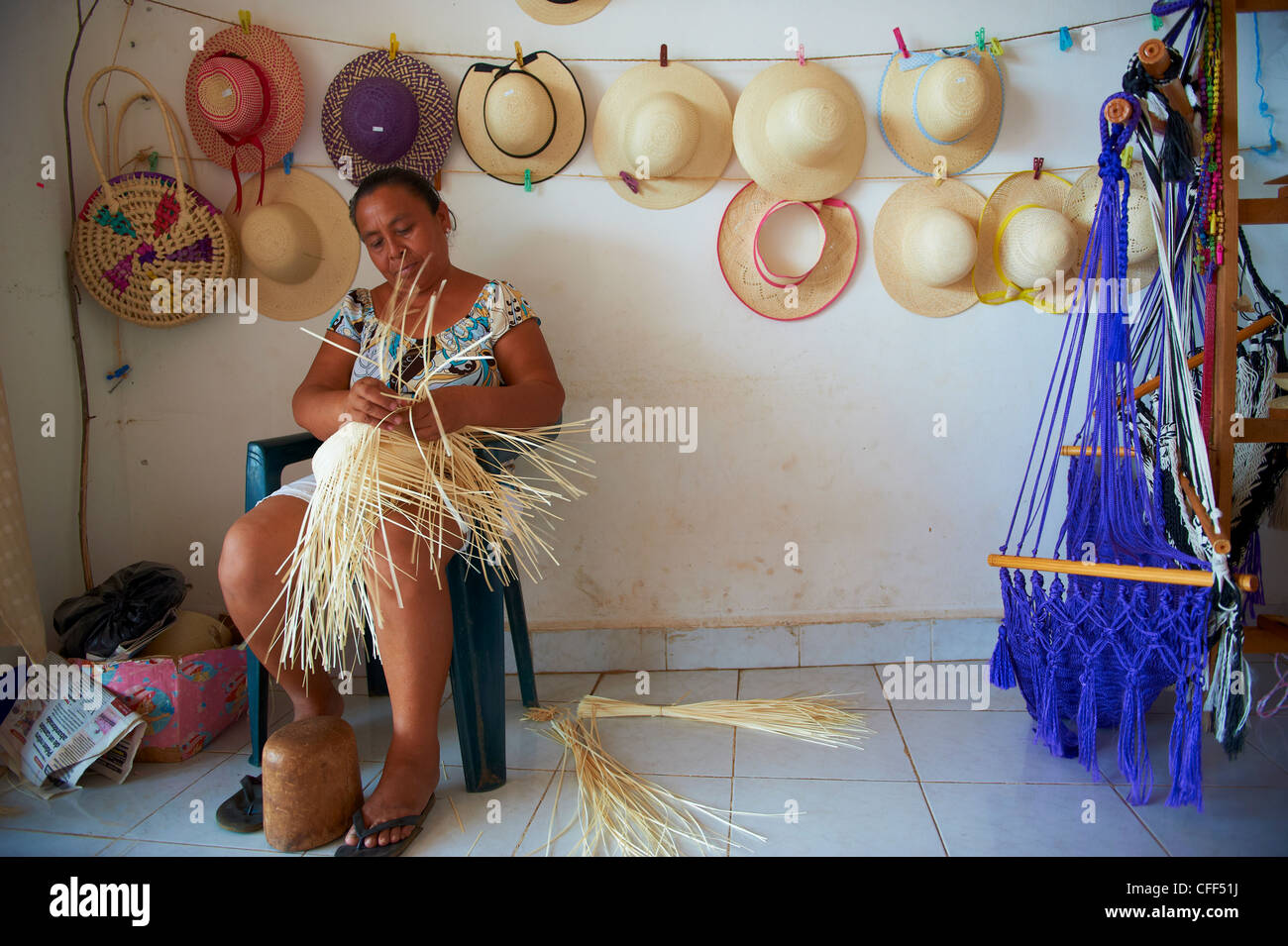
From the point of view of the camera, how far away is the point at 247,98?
2.21 m

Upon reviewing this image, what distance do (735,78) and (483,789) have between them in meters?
1.98

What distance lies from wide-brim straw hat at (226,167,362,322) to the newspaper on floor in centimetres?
112

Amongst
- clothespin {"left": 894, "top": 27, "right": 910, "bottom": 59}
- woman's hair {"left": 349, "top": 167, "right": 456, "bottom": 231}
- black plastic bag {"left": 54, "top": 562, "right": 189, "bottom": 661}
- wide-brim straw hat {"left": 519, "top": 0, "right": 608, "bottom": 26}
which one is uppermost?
wide-brim straw hat {"left": 519, "top": 0, "right": 608, "bottom": 26}

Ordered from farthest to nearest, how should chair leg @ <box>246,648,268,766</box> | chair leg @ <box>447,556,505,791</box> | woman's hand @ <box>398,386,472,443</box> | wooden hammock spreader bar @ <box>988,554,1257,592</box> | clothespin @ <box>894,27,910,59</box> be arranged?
clothespin @ <box>894,27,910,59</box> < chair leg @ <box>246,648,268,766</box> < chair leg @ <box>447,556,505,791</box> < woman's hand @ <box>398,386,472,443</box> < wooden hammock spreader bar @ <box>988,554,1257,592</box>

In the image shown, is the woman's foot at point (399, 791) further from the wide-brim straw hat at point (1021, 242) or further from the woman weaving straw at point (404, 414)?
the wide-brim straw hat at point (1021, 242)

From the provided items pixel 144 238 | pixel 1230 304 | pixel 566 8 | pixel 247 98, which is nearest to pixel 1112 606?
pixel 1230 304

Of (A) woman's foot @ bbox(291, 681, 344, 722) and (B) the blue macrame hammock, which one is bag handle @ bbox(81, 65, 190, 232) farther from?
(B) the blue macrame hammock

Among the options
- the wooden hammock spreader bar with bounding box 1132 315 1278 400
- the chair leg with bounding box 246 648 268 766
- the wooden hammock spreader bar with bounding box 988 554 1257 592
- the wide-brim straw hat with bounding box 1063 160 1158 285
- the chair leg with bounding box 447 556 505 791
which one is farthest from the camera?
the wide-brim straw hat with bounding box 1063 160 1158 285

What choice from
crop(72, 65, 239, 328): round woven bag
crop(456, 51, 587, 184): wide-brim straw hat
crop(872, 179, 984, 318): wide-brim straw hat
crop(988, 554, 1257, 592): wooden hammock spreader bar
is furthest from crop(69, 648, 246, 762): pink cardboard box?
crop(872, 179, 984, 318): wide-brim straw hat

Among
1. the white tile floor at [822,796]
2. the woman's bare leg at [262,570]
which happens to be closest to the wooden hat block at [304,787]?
the white tile floor at [822,796]

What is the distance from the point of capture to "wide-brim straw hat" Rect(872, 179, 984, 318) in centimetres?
221

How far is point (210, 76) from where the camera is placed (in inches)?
87.4

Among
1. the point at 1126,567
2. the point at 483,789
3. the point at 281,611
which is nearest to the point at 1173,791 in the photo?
the point at 1126,567
